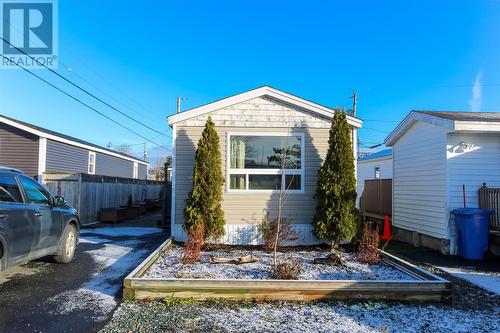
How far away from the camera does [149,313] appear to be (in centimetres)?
421

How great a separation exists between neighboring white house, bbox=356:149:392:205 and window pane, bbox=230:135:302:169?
7.77m

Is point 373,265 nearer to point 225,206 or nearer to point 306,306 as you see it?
point 306,306

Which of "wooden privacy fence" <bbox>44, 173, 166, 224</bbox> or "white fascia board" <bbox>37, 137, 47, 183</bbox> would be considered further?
"white fascia board" <bbox>37, 137, 47, 183</bbox>

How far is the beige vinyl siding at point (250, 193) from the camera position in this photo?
8.41 m

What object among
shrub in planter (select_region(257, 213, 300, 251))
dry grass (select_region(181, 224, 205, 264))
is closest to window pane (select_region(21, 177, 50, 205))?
dry grass (select_region(181, 224, 205, 264))

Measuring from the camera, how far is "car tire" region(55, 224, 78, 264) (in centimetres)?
658

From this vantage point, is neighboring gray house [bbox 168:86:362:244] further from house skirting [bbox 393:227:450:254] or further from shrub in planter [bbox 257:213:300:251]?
house skirting [bbox 393:227:450:254]

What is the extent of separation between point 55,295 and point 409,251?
7.74 metres

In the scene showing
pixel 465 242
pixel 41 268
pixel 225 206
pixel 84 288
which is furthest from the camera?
pixel 225 206

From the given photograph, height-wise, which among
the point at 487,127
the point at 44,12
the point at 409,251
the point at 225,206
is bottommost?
the point at 409,251

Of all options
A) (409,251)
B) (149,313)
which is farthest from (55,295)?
(409,251)

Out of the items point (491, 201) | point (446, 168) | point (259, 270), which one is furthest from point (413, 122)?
point (259, 270)

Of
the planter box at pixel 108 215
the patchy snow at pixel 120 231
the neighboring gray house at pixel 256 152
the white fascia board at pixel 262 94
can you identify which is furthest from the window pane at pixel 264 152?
the planter box at pixel 108 215

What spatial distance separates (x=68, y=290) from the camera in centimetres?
517
